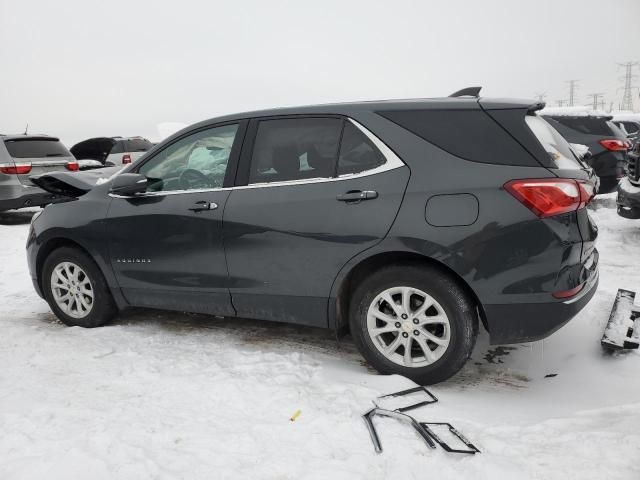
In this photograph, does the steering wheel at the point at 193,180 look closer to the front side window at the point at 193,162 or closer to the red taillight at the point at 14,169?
the front side window at the point at 193,162

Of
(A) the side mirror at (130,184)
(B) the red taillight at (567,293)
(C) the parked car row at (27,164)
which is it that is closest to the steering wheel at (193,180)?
(A) the side mirror at (130,184)

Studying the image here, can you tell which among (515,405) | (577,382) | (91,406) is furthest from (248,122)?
(577,382)

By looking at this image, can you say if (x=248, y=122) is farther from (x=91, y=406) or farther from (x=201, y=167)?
(x=91, y=406)

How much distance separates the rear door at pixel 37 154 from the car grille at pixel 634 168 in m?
9.72

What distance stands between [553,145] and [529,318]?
1011 mm

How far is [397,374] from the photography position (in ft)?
9.91

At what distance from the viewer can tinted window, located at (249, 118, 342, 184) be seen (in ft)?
10.3

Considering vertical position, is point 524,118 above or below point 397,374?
above

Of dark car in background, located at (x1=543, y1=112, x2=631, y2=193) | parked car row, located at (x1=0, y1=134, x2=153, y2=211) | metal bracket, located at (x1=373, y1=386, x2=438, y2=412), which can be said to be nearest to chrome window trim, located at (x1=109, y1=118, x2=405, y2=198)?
metal bracket, located at (x1=373, y1=386, x2=438, y2=412)

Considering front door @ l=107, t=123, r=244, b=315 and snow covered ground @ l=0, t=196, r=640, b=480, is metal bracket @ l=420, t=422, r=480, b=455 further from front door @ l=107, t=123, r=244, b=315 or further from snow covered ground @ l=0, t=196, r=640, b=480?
front door @ l=107, t=123, r=244, b=315

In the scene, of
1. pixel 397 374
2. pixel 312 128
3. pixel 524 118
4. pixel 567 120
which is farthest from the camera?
pixel 567 120

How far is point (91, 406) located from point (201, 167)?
1780 mm

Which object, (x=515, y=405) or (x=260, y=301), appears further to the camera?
(x=260, y=301)

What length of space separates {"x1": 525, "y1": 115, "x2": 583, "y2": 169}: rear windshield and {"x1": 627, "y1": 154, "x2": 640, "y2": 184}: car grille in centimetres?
366
